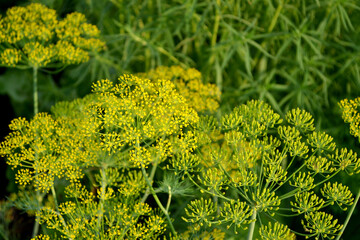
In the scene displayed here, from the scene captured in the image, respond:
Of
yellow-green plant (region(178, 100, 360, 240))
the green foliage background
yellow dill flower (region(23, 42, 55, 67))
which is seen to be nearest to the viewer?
yellow-green plant (region(178, 100, 360, 240))

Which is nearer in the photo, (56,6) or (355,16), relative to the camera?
(355,16)

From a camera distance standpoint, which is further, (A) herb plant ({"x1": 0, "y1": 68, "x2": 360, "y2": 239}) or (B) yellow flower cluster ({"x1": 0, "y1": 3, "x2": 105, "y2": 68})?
(B) yellow flower cluster ({"x1": 0, "y1": 3, "x2": 105, "y2": 68})

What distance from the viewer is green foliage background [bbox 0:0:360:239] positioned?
7.49 ft

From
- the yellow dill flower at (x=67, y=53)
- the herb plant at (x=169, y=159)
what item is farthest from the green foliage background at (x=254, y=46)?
the herb plant at (x=169, y=159)

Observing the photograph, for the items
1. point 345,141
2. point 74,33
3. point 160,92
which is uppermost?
point 74,33

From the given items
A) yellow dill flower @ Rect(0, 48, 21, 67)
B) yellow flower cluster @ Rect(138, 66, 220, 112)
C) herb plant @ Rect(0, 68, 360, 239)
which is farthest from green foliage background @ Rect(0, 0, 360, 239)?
herb plant @ Rect(0, 68, 360, 239)

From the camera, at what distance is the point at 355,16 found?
8.45 feet

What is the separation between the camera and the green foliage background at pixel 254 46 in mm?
2283

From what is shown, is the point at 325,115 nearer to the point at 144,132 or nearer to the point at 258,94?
the point at 258,94

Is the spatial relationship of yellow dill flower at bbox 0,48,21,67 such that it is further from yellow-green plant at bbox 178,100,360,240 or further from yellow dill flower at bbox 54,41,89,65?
yellow-green plant at bbox 178,100,360,240

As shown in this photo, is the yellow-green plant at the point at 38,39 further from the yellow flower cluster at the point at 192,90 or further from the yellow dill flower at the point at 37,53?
the yellow flower cluster at the point at 192,90

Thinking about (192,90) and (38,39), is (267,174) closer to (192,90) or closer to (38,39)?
(192,90)

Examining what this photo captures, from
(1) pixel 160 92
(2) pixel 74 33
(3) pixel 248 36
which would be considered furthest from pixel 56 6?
(1) pixel 160 92

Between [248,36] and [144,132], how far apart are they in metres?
1.12
